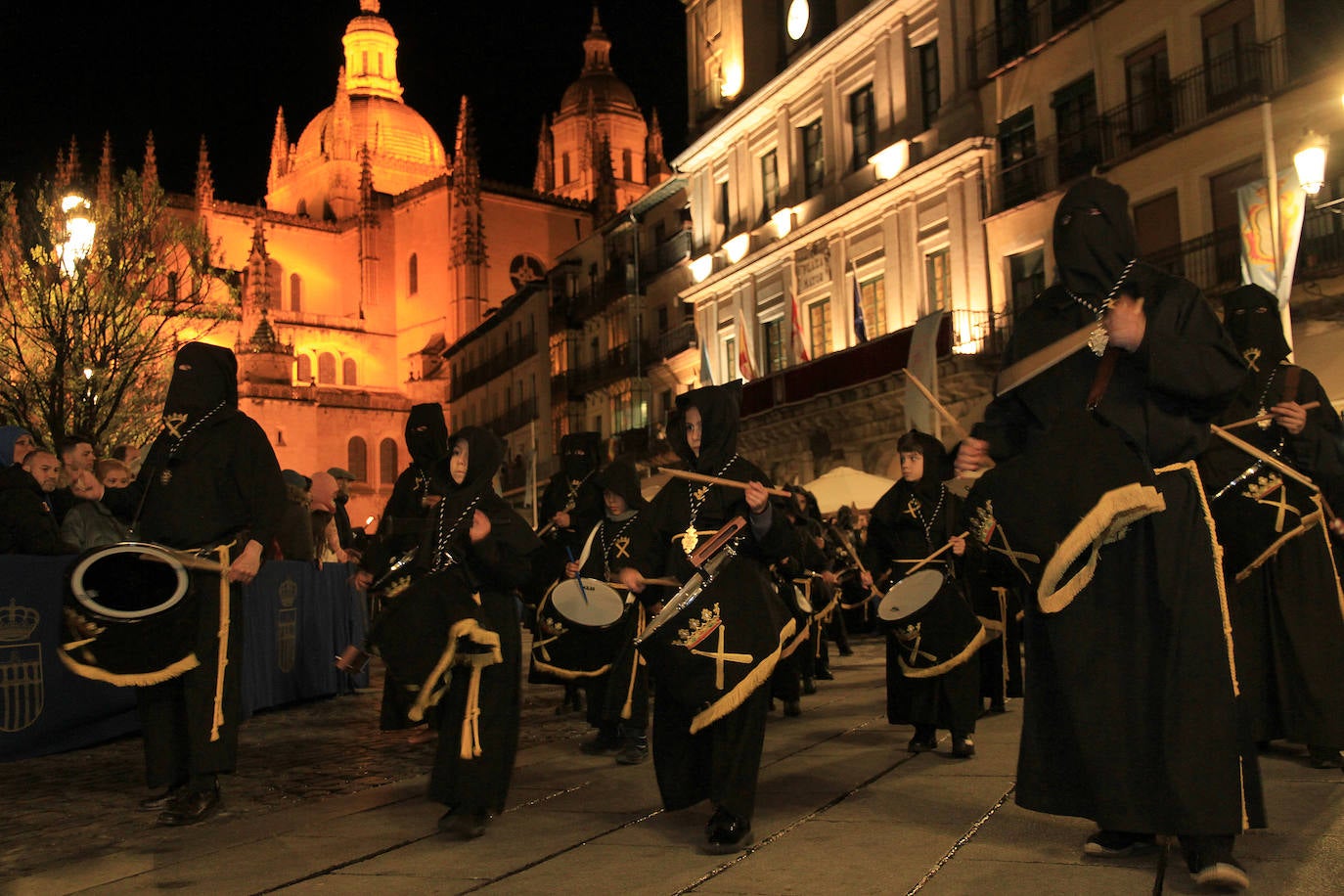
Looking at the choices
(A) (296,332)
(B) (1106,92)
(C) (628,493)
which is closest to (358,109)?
(A) (296,332)

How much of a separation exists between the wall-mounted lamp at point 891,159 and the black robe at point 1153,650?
2638 centimetres

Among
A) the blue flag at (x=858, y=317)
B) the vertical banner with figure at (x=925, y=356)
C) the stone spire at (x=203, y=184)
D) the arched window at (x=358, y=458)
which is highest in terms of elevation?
the stone spire at (x=203, y=184)

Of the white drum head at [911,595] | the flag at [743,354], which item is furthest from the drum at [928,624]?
the flag at [743,354]

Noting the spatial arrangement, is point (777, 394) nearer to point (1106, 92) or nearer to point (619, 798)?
point (1106, 92)

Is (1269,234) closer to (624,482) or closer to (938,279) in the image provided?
(938,279)

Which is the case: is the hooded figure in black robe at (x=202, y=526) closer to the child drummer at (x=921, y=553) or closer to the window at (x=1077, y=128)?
the child drummer at (x=921, y=553)

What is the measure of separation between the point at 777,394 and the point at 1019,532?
93.8 feet

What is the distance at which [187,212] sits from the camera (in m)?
82.6

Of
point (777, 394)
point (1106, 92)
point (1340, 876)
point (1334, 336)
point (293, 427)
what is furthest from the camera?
point (293, 427)

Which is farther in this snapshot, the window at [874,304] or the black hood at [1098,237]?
the window at [874,304]

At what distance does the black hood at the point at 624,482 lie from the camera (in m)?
9.92

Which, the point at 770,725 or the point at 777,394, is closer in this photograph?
the point at 770,725

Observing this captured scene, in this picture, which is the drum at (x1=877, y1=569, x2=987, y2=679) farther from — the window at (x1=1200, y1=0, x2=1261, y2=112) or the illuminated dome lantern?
the illuminated dome lantern

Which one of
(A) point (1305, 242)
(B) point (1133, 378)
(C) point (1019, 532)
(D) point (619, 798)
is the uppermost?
(A) point (1305, 242)
